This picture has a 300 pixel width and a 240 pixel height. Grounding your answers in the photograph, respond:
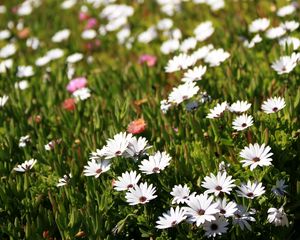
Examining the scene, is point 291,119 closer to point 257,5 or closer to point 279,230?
point 279,230

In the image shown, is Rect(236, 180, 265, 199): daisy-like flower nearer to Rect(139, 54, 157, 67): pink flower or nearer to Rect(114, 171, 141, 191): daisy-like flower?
Rect(114, 171, 141, 191): daisy-like flower

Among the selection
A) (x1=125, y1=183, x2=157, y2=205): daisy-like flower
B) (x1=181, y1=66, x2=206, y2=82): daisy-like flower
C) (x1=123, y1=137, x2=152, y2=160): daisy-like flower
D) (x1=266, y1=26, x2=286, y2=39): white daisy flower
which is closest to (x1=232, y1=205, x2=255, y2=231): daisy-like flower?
(x1=125, y1=183, x2=157, y2=205): daisy-like flower

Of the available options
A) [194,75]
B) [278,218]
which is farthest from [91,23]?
[278,218]

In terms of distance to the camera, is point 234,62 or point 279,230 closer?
point 279,230

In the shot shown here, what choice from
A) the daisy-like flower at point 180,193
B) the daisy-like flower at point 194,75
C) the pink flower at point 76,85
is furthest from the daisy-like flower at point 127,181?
the pink flower at point 76,85

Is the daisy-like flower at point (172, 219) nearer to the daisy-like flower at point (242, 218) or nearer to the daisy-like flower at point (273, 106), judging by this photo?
the daisy-like flower at point (242, 218)

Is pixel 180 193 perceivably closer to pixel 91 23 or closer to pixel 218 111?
pixel 218 111

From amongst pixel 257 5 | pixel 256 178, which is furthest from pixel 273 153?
pixel 257 5

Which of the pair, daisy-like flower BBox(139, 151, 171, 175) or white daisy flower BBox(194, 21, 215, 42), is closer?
daisy-like flower BBox(139, 151, 171, 175)
